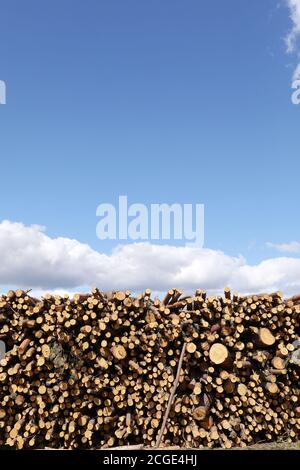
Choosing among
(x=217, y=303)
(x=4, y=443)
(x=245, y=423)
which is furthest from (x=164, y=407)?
(x=4, y=443)

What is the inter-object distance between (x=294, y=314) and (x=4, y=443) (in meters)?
5.56

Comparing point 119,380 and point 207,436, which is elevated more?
point 119,380

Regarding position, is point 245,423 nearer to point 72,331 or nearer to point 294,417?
point 294,417

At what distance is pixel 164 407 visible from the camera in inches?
282

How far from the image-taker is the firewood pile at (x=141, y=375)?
7168 mm

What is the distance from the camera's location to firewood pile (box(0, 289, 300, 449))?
7168 millimetres

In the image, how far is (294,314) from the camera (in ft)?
26.0

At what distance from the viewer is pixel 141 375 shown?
7.29 meters
